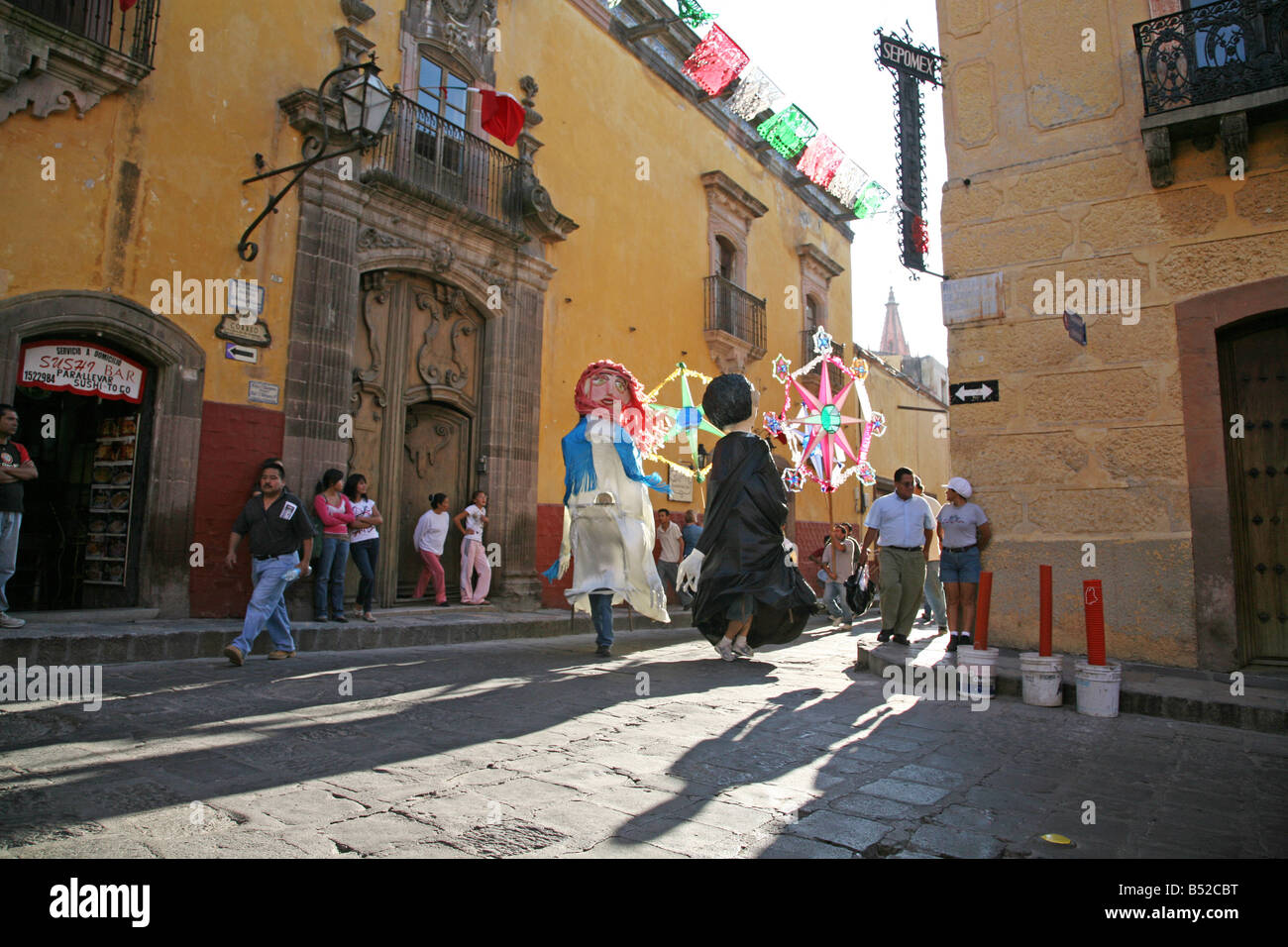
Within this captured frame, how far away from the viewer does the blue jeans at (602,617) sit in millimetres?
6891

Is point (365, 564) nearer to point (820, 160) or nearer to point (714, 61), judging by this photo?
point (714, 61)

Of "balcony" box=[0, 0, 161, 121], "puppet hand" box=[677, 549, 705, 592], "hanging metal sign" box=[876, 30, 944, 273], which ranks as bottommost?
"puppet hand" box=[677, 549, 705, 592]

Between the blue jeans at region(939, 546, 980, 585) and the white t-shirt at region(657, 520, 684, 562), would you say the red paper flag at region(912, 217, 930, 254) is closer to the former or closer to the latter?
the white t-shirt at region(657, 520, 684, 562)

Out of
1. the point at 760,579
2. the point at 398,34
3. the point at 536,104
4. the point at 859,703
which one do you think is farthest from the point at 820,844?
the point at 536,104

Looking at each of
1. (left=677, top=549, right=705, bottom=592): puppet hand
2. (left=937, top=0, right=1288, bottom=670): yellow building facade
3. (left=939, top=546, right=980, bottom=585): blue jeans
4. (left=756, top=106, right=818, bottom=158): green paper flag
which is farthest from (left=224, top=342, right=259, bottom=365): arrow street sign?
(left=756, top=106, right=818, bottom=158): green paper flag

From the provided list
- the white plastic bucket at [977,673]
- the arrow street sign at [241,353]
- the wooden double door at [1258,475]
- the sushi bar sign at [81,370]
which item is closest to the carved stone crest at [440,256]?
the arrow street sign at [241,353]

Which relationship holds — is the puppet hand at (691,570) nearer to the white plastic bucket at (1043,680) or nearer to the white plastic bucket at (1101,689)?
the white plastic bucket at (1043,680)

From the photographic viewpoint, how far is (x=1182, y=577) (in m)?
6.12

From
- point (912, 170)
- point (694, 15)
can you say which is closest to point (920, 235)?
point (912, 170)

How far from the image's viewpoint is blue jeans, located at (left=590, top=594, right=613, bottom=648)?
6891mm

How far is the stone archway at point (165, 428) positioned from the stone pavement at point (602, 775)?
301cm

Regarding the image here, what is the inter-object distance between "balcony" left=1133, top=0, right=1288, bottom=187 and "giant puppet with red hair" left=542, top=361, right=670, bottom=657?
4.71 metres

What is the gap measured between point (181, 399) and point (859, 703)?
7035mm
